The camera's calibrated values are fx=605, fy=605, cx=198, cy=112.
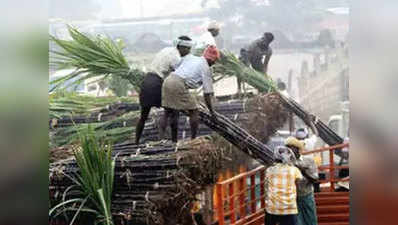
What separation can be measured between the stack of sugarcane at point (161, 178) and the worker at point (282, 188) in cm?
25

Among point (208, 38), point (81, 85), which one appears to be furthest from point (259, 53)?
point (81, 85)

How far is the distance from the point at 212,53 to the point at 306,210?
1011mm

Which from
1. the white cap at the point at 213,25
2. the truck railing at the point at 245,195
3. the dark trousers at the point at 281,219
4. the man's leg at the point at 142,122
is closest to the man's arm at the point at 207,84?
the white cap at the point at 213,25

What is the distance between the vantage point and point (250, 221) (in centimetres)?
337

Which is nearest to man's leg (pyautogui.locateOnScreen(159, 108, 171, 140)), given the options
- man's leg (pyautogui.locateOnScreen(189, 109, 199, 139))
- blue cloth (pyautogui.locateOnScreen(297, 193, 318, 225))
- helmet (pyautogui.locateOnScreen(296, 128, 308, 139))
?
man's leg (pyautogui.locateOnScreen(189, 109, 199, 139))

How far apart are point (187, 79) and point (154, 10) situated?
451 mm

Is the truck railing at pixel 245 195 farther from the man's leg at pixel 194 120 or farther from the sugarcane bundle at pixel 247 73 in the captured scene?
the sugarcane bundle at pixel 247 73

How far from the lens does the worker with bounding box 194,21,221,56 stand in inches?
133

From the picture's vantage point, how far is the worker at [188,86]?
11.0ft

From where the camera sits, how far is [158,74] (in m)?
3.42

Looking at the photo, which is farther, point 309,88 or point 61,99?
point 61,99
